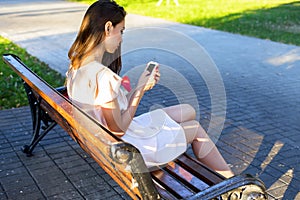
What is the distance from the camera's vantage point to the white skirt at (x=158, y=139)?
9.29 feet

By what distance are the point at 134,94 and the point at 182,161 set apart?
1.93ft

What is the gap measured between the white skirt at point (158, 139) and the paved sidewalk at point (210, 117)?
0.39m

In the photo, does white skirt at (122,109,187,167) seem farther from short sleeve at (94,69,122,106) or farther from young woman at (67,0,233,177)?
short sleeve at (94,69,122,106)

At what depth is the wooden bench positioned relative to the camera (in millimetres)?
1930

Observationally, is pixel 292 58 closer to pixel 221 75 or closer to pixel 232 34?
pixel 221 75

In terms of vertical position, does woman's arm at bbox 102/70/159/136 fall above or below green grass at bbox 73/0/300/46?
above

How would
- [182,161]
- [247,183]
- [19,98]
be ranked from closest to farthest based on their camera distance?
[247,183] → [182,161] → [19,98]

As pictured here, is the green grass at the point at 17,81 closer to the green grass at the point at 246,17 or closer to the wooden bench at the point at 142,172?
the wooden bench at the point at 142,172

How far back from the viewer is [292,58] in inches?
344

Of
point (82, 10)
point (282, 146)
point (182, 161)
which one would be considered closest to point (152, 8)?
point (82, 10)

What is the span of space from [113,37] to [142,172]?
105 centimetres

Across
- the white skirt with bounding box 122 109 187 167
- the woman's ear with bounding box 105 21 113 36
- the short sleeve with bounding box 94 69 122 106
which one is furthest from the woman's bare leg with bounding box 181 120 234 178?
the woman's ear with bounding box 105 21 113 36

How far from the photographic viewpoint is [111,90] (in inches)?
101

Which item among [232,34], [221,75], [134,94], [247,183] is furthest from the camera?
[232,34]
